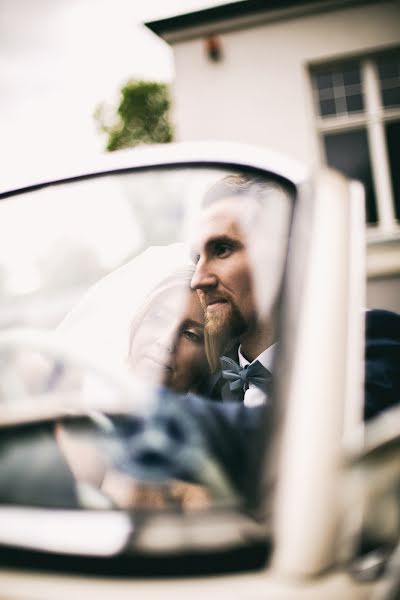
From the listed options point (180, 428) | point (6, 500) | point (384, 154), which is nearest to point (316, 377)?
point (180, 428)

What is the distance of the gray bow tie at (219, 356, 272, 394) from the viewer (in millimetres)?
1292

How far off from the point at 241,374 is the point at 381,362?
39 cm

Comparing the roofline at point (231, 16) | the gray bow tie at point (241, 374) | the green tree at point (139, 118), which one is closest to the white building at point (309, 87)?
→ the roofline at point (231, 16)

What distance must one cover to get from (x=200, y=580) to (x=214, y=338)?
2.80 feet

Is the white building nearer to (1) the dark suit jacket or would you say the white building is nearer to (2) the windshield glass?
(1) the dark suit jacket

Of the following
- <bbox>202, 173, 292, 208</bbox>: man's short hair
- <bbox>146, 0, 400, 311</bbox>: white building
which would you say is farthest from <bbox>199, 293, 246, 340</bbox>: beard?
<bbox>146, 0, 400, 311</bbox>: white building

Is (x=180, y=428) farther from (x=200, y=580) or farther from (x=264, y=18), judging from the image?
(x=264, y=18)

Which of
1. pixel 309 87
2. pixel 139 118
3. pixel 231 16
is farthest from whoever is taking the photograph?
pixel 139 118

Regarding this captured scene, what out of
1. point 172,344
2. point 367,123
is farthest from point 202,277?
point 367,123

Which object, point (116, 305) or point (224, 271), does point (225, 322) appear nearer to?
point (224, 271)

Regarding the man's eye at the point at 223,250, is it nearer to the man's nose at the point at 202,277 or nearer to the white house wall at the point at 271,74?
the man's nose at the point at 202,277

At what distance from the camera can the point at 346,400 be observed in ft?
2.58

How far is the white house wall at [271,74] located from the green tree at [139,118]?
31.6m

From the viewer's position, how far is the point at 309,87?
618 centimetres
